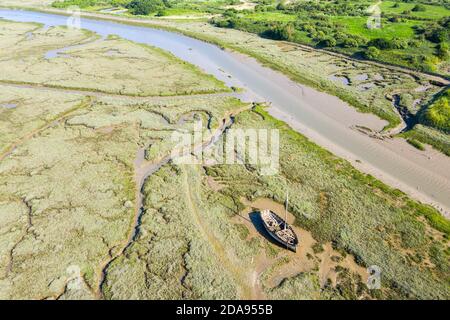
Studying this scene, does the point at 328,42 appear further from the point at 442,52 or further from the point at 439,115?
the point at 439,115

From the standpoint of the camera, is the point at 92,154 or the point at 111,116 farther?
the point at 111,116

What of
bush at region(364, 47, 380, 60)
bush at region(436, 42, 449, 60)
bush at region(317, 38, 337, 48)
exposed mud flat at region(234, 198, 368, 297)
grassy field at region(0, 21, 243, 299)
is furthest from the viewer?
bush at region(317, 38, 337, 48)

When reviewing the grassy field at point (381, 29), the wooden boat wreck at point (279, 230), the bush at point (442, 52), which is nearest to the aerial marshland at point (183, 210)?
the wooden boat wreck at point (279, 230)

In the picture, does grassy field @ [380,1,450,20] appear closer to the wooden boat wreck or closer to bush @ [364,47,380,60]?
bush @ [364,47,380,60]

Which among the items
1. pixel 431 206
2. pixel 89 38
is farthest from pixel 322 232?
pixel 89 38

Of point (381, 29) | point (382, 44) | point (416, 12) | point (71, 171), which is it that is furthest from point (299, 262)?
point (416, 12)

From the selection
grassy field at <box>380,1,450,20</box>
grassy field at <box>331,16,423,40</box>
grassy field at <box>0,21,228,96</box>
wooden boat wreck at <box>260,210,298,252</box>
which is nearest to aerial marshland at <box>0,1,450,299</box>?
wooden boat wreck at <box>260,210,298,252</box>
